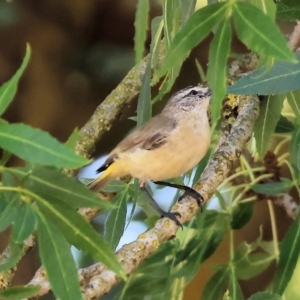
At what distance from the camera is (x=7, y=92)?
38cm

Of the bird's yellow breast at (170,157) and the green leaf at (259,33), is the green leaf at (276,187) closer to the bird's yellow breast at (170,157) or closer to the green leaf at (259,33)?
the bird's yellow breast at (170,157)

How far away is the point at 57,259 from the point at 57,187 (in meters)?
0.06

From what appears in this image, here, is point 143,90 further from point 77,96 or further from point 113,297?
point 77,96

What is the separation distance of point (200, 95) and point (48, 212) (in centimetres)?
52

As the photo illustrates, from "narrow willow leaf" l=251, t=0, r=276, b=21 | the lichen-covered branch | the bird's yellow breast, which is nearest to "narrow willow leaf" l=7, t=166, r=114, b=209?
the lichen-covered branch

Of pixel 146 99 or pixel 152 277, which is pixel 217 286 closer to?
pixel 152 277

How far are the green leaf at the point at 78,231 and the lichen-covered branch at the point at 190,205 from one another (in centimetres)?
8

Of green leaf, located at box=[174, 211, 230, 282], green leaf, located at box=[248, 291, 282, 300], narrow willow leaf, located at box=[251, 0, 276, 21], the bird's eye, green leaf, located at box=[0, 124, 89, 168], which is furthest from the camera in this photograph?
the bird's eye

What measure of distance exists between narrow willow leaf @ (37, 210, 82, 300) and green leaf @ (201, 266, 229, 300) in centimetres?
35

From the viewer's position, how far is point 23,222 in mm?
429

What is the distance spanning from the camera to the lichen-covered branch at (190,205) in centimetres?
50

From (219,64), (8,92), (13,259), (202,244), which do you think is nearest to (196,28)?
(219,64)

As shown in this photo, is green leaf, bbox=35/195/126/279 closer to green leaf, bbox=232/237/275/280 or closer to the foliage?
the foliage

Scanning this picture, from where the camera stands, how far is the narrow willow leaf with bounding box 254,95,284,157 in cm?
66
